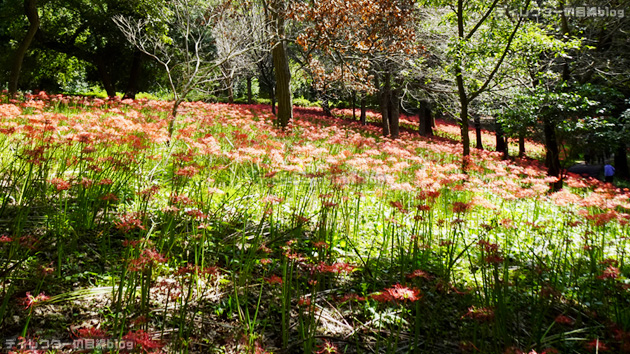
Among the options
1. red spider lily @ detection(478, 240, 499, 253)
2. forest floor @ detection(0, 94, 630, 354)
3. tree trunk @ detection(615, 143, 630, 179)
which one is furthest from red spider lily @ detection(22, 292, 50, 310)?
tree trunk @ detection(615, 143, 630, 179)

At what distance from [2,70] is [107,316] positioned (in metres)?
25.0

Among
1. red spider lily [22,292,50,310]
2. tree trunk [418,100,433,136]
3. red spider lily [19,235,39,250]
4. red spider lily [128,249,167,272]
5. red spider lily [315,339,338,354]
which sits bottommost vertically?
red spider lily [315,339,338,354]

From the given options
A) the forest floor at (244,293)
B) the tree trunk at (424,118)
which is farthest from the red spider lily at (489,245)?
the tree trunk at (424,118)

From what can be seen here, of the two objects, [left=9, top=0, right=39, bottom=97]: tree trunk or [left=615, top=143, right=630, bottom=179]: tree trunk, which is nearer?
[left=9, top=0, right=39, bottom=97]: tree trunk

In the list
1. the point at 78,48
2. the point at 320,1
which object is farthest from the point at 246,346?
the point at 78,48

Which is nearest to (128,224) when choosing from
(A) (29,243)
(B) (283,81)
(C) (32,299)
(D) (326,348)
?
(A) (29,243)

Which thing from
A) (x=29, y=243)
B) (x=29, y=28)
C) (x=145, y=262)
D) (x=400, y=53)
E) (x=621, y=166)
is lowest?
(x=621, y=166)

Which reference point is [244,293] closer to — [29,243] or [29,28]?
[29,243]

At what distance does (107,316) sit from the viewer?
238cm

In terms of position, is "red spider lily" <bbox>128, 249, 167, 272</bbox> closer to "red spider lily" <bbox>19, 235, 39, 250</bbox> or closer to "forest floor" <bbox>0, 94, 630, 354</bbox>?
"forest floor" <bbox>0, 94, 630, 354</bbox>

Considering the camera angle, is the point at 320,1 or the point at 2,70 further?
the point at 2,70

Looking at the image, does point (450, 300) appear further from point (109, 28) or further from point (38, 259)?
A: point (109, 28)

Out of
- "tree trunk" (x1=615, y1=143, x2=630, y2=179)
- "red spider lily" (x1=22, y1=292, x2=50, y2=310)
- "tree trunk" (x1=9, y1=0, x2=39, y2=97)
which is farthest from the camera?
"tree trunk" (x1=615, y1=143, x2=630, y2=179)

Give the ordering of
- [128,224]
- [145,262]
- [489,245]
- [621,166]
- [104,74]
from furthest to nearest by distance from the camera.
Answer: [104,74]
[621,166]
[489,245]
[128,224]
[145,262]
